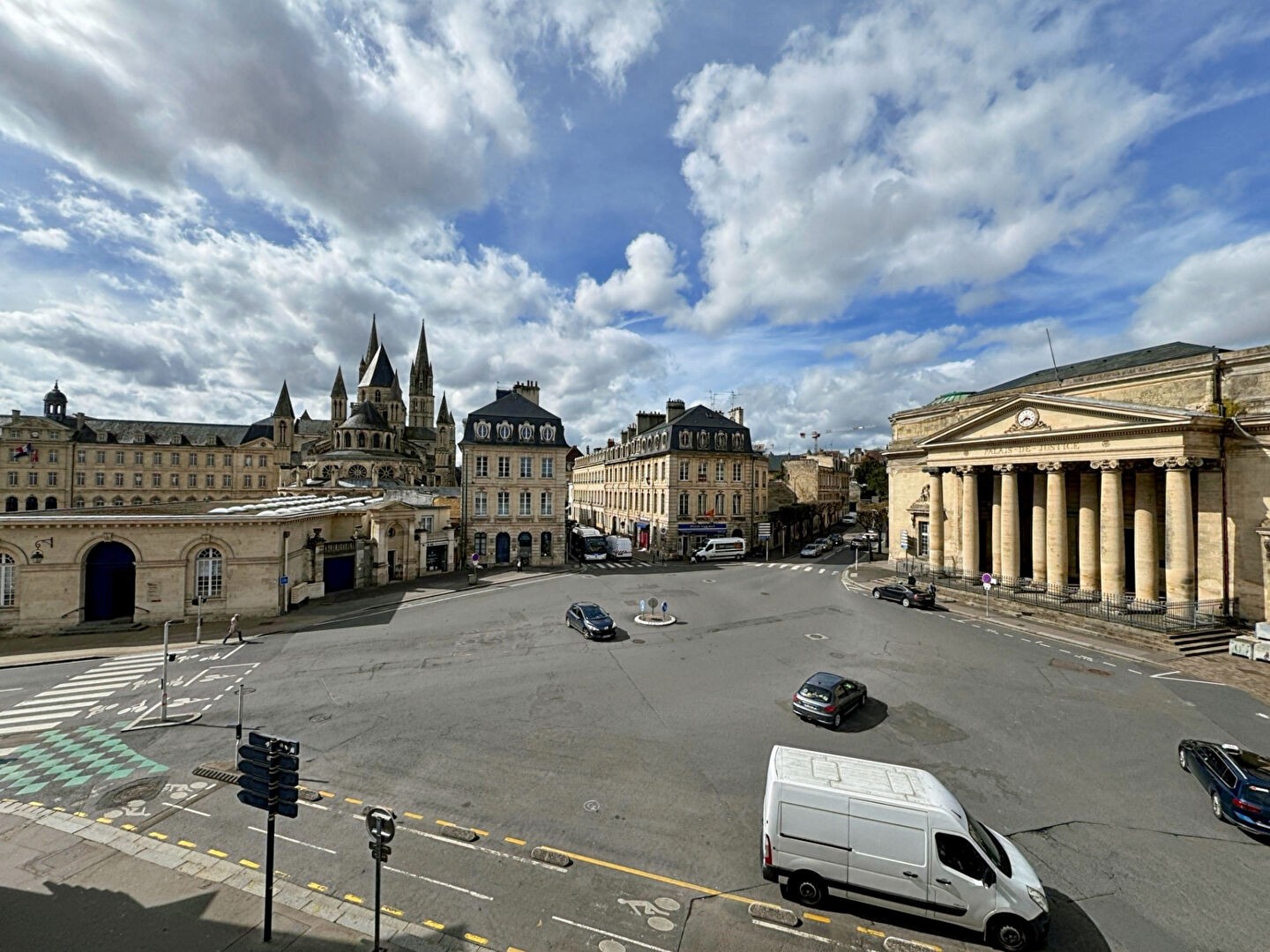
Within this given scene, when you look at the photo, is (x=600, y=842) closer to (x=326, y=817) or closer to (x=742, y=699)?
(x=326, y=817)

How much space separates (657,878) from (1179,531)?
2780 centimetres

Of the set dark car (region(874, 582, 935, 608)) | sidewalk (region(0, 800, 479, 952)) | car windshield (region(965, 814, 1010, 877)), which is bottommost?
sidewalk (region(0, 800, 479, 952))

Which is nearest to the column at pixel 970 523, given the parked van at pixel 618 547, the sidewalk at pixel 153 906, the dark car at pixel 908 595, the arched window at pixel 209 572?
the dark car at pixel 908 595

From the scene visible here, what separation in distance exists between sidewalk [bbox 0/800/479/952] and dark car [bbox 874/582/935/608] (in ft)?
89.2

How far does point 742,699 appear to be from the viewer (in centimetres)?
1577

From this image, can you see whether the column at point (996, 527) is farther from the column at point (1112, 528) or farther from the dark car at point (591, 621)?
the dark car at point (591, 621)

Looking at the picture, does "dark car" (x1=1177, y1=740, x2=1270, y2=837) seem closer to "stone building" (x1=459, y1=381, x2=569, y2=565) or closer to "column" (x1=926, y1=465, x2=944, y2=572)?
"column" (x1=926, y1=465, x2=944, y2=572)

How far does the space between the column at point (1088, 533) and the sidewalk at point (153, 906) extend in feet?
106

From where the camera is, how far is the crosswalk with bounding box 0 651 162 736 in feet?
47.0

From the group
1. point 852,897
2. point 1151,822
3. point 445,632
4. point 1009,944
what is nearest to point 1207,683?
point 1151,822

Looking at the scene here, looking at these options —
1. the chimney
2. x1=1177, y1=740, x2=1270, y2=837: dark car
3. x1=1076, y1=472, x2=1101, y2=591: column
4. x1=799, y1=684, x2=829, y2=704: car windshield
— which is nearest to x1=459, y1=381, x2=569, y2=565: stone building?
the chimney

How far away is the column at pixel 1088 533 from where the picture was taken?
88.9ft

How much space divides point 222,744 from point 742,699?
13.6m

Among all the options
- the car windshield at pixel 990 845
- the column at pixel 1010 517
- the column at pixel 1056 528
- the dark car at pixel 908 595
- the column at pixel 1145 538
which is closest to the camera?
the car windshield at pixel 990 845
